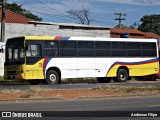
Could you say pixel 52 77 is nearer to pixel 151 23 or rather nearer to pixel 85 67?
pixel 85 67

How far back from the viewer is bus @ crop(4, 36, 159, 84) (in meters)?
29.7

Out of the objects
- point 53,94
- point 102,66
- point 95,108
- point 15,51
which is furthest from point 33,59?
point 95,108

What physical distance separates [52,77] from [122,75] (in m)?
5.95

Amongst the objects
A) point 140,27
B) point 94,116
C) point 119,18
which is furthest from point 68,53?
point 140,27

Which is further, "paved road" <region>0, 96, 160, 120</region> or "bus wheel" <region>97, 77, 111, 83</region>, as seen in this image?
"bus wheel" <region>97, 77, 111, 83</region>

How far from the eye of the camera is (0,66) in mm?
37344

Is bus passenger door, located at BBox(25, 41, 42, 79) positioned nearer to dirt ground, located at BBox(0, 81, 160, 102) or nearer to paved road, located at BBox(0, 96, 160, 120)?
dirt ground, located at BBox(0, 81, 160, 102)

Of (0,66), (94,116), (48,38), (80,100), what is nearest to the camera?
(94,116)

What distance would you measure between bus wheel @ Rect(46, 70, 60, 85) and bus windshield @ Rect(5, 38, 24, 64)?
203cm

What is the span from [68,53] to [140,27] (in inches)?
3817

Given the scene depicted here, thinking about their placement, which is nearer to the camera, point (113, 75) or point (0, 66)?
point (113, 75)

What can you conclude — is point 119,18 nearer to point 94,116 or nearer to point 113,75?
point 113,75

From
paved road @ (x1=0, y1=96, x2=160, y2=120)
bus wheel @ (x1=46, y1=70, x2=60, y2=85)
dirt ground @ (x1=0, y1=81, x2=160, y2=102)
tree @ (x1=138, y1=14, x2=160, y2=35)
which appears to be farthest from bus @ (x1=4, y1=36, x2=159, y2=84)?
tree @ (x1=138, y1=14, x2=160, y2=35)

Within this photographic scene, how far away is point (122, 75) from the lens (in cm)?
3419
